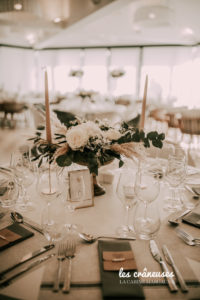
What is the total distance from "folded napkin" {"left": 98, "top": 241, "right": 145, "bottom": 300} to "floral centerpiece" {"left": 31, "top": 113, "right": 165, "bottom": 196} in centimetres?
38

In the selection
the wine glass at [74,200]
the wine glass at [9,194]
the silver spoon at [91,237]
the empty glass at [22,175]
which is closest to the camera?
the silver spoon at [91,237]

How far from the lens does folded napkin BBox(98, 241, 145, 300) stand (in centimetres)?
73

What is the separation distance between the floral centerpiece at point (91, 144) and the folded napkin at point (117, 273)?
1.24ft

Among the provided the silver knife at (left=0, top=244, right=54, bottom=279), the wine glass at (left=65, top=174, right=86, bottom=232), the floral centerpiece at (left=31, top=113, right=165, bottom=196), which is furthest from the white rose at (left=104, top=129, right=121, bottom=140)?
the silver knife at (left=0, top=244, right=54, bottom=279)

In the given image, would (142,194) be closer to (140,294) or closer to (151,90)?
(140,294)

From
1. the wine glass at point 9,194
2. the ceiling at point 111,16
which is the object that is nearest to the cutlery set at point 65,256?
the wine glass at point 9,194

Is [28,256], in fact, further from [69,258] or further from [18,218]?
[18,218]

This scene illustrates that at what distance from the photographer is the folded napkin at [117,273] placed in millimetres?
733

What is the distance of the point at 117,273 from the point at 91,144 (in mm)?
657

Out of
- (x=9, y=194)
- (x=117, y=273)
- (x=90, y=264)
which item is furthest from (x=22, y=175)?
(x=117, y=273)

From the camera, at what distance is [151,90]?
43.5ft

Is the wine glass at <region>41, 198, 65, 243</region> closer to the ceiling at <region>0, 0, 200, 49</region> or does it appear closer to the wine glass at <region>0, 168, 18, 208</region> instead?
the wine glass at <region>0, 168, 18, 208</region>

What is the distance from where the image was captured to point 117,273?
819mm

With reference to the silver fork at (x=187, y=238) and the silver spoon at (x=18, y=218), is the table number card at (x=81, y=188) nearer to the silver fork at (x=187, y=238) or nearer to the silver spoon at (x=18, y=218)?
the silver spoon at (x=18, y=218)
